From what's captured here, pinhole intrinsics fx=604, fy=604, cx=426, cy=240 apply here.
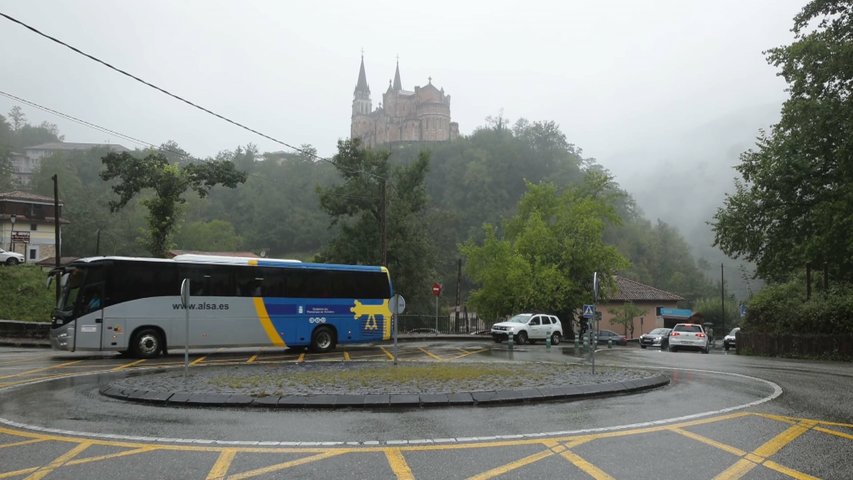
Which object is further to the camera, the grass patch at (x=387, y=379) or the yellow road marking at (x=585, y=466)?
the grass patch at (x=387, y=379)

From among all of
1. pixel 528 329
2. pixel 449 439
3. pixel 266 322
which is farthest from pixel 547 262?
pixel 449 439

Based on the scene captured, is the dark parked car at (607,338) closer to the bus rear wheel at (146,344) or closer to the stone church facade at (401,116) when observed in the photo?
the bus rear wheel at (146,344)

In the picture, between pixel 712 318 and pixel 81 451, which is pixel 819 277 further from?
pixel 81 451

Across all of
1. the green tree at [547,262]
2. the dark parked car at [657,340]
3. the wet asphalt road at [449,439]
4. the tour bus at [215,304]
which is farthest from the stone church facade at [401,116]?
the wet asphalt road at [449,439]

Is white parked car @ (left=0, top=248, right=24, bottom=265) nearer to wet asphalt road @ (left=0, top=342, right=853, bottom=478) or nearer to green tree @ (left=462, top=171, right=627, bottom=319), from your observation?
green tree @ (left=462, top=171, right=627, bottom=319)

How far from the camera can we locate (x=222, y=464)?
6082mm

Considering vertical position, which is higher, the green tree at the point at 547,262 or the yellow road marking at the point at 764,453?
the green tree at the point at 547,262

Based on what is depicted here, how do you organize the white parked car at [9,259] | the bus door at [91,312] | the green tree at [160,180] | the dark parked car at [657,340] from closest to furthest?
the bus door at [91,312]
the green tree at [160,180]
the dark parked car at [657,340]
the white parked car at [9,259]

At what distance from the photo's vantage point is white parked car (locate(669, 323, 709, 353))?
31.5 meters

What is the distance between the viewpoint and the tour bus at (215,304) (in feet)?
61.4

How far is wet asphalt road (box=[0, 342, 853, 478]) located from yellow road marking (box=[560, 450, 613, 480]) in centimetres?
2

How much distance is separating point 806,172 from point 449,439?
26818mm

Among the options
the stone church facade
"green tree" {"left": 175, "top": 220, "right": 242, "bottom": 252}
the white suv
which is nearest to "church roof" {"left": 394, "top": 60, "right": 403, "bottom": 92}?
the stone church facade

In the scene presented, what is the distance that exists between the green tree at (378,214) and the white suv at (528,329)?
19.7 metres
